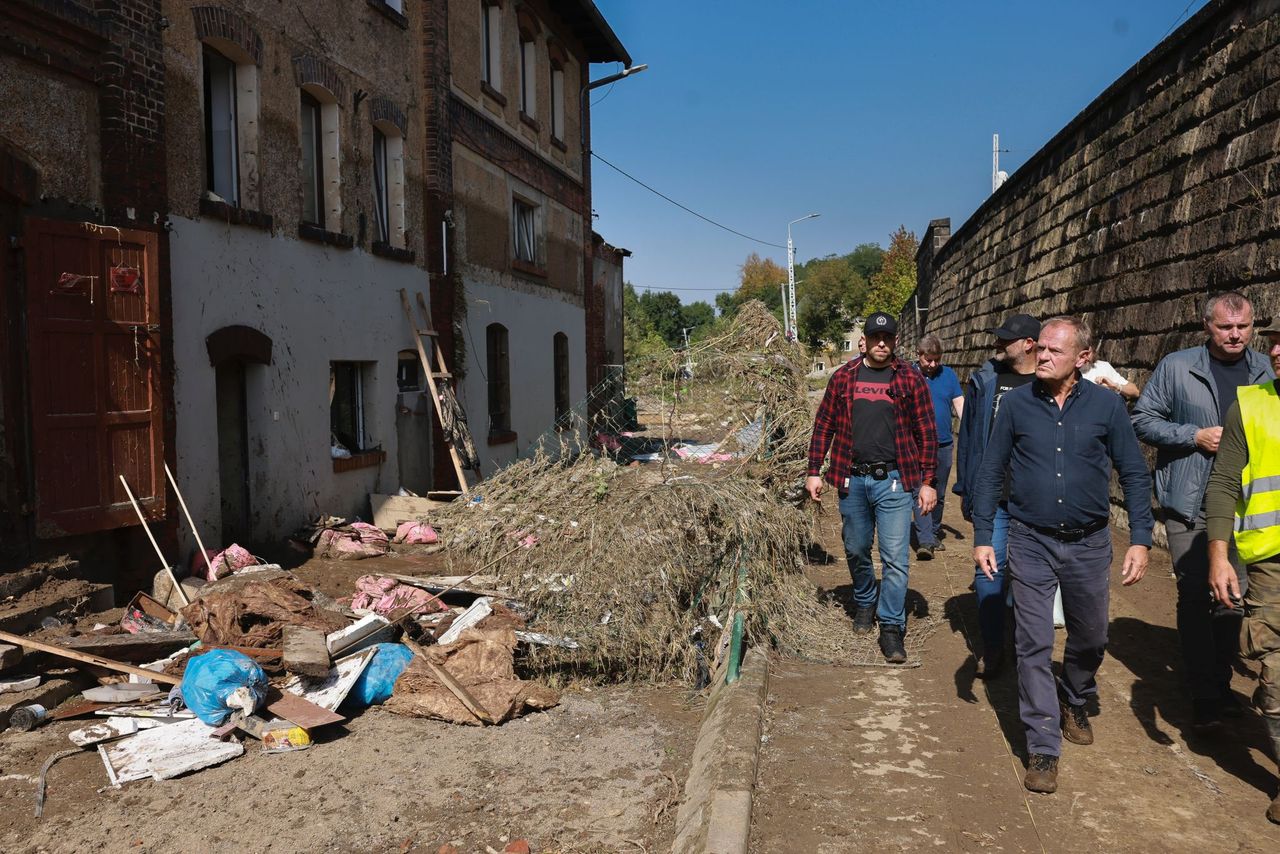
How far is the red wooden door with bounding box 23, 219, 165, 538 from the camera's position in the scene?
21.4 ft

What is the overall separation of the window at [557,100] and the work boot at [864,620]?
14.2 m

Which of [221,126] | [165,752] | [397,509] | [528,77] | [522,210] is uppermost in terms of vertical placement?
[528,77]

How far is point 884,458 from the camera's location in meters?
5.45

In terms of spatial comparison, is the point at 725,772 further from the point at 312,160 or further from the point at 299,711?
the point at 312,160

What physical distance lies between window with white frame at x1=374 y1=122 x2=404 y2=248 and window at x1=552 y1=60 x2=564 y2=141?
21.6 ft

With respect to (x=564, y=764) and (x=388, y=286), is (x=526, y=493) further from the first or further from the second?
(x=388, y=286)

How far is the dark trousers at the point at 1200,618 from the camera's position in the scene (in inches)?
171

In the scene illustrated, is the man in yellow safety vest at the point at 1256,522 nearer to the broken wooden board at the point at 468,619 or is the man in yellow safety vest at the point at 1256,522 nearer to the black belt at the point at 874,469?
the black belt at the point at 874,469

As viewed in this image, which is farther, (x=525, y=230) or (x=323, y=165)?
(x=525, y=230)

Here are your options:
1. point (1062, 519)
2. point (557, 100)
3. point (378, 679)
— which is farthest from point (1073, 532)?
point (557, 100)

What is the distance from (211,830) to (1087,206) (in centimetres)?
998

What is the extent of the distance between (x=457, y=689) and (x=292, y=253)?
612 centimetres

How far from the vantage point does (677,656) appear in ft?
18.3

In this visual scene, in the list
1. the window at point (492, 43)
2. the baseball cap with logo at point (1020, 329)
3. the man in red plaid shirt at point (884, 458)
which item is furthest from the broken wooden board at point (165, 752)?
the window at point (492, 43)
